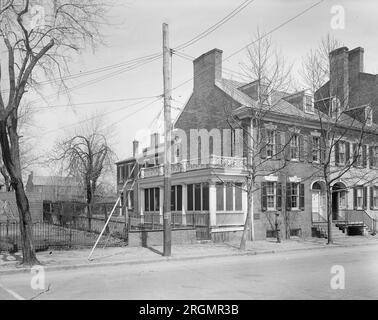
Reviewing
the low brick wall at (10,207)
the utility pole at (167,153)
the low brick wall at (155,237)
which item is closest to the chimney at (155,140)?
the low brick wall at (10,207)

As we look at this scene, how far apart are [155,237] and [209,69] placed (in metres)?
14.1

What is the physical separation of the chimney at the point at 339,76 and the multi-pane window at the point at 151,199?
13.5 m

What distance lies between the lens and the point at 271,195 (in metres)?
26.2

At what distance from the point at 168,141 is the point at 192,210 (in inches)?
383

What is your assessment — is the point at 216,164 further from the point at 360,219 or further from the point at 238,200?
the point at 360,219

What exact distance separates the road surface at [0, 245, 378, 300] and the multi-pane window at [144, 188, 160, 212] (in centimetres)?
1567

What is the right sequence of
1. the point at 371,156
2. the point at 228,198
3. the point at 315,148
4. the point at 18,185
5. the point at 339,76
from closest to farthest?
the point at 18,185
the point at 228,198
the point at 315,148
the point at 371,156
the point at 339,76

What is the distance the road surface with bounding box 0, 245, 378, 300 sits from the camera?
948 cm

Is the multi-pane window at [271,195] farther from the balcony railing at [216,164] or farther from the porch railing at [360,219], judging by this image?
the porch railing at [360,219]

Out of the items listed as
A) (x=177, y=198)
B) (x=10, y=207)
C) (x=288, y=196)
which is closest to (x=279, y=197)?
(x=288, y=196)

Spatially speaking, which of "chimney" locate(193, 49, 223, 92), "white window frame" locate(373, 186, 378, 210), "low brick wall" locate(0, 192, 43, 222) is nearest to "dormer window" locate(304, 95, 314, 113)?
"chimney" locate(193, 49, 223, 92)

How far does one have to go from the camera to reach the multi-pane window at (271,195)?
26.2m
